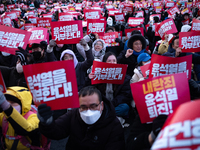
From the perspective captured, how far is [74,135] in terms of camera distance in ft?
5.95

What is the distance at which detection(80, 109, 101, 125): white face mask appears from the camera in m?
1.72

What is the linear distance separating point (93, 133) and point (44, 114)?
0.56 m

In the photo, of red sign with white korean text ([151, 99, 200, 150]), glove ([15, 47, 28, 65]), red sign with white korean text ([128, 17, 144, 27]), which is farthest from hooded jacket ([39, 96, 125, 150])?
red sign with white korean text ([128, 17, 144, 27])

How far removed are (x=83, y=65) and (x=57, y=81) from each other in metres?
1.77

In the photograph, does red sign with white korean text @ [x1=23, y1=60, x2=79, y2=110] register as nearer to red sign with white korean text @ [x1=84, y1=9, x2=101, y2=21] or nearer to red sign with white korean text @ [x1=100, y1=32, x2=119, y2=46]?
red sign with white korean text @ [x1=100, y1=32, x2=119, y2=46]

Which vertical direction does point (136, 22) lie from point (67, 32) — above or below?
above

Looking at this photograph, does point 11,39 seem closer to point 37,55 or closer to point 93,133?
point 37,55

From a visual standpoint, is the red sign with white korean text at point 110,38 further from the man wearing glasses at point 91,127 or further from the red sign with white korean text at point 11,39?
the man wearing glasses at point 91,127

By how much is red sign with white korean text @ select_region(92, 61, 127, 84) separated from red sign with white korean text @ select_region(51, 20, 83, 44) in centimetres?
89

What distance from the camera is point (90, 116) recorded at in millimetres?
1720

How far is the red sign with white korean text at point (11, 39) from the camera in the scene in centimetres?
302

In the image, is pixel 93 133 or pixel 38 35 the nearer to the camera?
pixel 93 133

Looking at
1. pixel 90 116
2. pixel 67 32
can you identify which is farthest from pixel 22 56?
pixel 90 116

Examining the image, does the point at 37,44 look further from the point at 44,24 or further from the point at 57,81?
the point at 44,24
